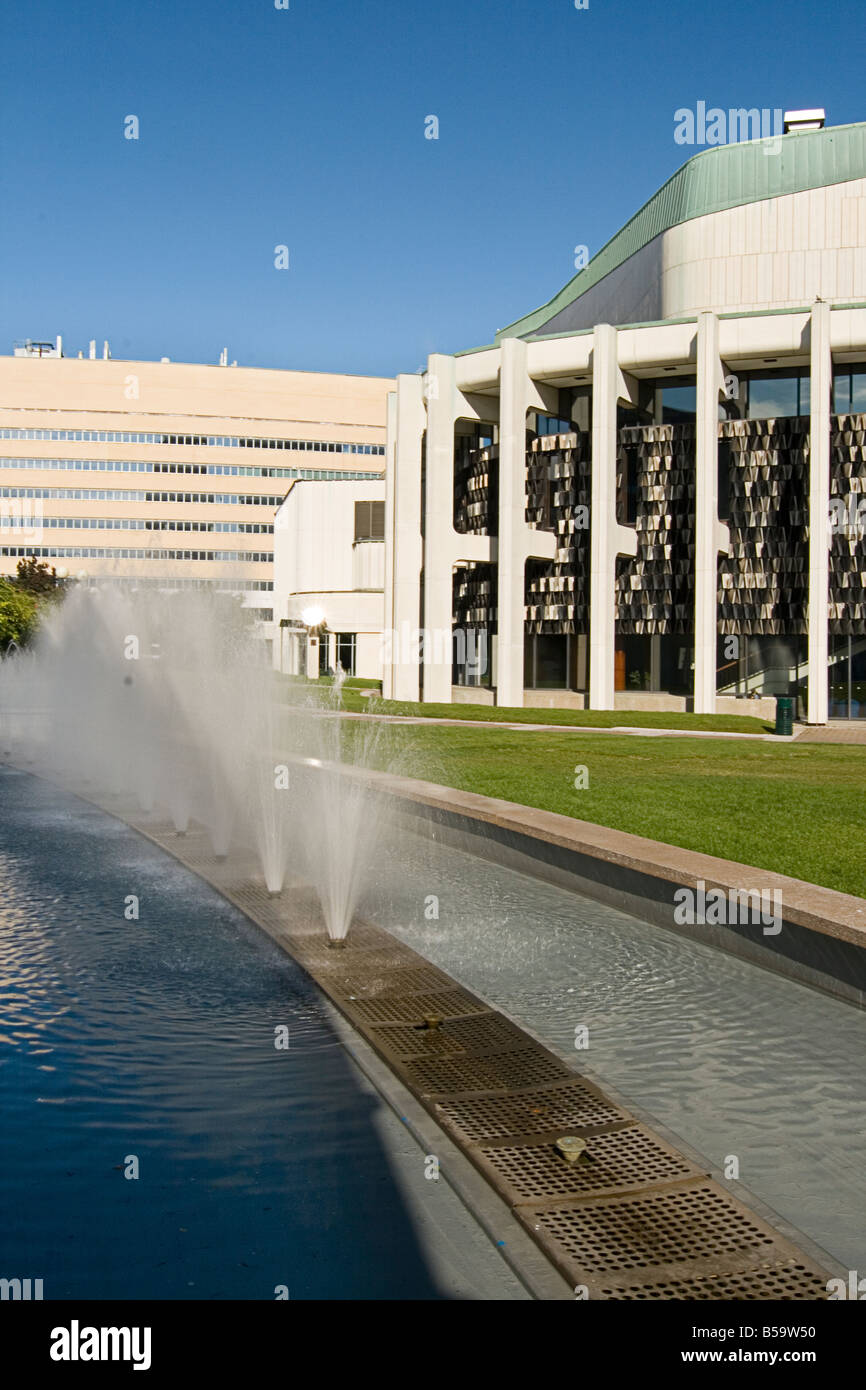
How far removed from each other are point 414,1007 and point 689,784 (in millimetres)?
10149

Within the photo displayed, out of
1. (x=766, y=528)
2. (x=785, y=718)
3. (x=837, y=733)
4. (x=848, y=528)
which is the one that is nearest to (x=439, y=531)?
(x=766, y=528)

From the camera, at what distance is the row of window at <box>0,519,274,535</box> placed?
91.9 metres

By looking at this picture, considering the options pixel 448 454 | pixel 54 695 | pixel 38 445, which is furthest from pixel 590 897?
pixel 38 445

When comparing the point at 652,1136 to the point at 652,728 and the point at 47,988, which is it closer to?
the point at 47,988

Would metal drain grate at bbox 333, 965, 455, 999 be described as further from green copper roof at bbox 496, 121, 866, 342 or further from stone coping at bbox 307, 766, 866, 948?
green copper roof at bbox 496, 121, 866, 342

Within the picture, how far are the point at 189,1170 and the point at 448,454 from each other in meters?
37.1

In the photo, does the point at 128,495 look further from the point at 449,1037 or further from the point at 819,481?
the point at 449,1037

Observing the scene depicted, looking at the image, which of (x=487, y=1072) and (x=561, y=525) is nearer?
(x=487, y=1072)

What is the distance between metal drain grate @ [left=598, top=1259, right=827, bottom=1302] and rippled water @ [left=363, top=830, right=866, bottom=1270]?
1.13 ft

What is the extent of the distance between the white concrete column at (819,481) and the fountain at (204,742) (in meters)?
14.5

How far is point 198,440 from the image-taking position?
309 feet

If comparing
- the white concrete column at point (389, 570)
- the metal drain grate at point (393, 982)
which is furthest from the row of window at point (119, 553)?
the metal drain grate at point (393, 982)

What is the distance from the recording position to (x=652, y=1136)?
4.88 m
